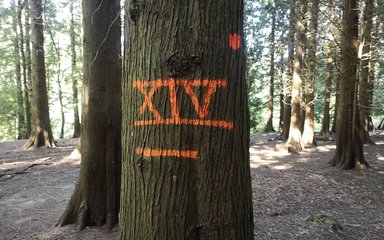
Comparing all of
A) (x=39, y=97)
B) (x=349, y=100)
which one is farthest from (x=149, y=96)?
(x=39, y=97)

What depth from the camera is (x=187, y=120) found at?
5.43 feet

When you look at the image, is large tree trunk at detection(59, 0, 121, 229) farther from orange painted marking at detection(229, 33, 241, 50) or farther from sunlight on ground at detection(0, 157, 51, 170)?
sunlight on ground at detection(0, 157, 51, 170)

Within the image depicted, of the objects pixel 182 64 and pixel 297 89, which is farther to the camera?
pixel 297 89

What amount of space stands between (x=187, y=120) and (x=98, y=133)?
141 inches

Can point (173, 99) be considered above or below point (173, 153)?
above

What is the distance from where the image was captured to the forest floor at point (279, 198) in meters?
4.65

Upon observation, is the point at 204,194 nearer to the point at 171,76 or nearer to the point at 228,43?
the point at 171,76

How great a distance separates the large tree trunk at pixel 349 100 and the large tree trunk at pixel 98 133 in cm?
653

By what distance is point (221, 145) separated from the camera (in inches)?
66.6

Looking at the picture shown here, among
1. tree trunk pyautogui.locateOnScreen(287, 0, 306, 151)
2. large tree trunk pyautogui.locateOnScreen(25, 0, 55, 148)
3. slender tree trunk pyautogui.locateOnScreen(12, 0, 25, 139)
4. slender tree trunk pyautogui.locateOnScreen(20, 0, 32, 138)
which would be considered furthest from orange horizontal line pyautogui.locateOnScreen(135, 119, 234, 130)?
slender tree trunk pyautogui.locateOnScreen(12, 0, 25, 139)

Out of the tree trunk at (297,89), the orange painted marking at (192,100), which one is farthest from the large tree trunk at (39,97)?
the orange painted marking at (192,100)

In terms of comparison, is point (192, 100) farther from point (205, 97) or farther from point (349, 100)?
point (349, 100)

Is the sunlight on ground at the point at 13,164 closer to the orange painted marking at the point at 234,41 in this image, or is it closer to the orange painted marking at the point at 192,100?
the orange painted marking at the point at 192,100

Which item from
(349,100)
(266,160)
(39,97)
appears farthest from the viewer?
(39,97)
